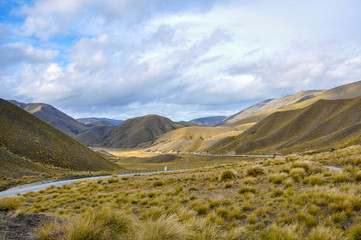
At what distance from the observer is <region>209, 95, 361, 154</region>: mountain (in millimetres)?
65244

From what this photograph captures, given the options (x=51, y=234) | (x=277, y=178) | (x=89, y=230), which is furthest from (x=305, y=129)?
(x=51, y=234)

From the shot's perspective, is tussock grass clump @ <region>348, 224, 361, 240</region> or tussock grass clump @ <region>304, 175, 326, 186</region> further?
tussock grass clump @ <region>304, 175, 326, 186</region>

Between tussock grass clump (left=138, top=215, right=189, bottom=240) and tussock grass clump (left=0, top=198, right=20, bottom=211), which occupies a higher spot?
tussock grass clump (left=138, top=215, right=189, bottom=240)

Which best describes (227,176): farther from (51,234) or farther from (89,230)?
(51,234)

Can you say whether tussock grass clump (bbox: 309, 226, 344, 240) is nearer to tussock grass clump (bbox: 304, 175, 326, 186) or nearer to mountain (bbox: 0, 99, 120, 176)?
tussock grass clump (bbox: 304, 175, 326, 186)

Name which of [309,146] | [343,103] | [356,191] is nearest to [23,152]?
[356,191]

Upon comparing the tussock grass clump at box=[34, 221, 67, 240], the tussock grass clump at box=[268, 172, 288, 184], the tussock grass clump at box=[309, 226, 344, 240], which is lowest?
the tussock grass clump at box=[268, 172, 288, 184]

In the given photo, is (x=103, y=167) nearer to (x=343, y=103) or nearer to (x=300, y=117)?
(x=300, y=117)

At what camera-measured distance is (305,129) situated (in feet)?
280

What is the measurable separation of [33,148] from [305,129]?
92044mm

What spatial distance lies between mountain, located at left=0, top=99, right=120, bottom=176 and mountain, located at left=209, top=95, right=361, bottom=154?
62.6m

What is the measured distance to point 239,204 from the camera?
827cm

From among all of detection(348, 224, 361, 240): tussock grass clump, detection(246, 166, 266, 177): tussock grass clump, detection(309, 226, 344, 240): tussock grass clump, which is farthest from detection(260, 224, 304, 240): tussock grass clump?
detection(246, 166, 266, 177): tussock grass clump

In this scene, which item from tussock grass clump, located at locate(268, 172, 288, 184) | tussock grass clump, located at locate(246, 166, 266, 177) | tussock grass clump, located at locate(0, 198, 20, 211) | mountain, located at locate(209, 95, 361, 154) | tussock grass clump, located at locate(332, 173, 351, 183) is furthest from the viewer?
mountain, located at locate(209, 95, 361, 154)
